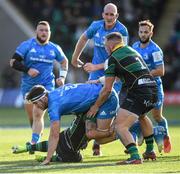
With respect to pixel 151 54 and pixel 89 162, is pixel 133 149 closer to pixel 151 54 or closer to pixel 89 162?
pixel 89 162

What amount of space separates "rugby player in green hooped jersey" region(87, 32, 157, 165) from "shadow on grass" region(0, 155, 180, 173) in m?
0.52

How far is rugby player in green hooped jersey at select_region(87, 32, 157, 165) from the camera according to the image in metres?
12.7

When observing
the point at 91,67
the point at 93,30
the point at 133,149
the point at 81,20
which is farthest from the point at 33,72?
the point at 81,20

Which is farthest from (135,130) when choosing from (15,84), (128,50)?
(15,84)

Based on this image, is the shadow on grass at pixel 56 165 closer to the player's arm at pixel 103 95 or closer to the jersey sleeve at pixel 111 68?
the player's arm at pixel 103 95

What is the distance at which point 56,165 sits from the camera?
1288 cm

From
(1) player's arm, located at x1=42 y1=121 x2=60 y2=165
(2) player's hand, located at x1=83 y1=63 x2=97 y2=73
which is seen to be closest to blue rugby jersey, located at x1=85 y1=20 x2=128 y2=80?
(2) player's hand, located at x1=83 y1=63 x2=97 y2=73

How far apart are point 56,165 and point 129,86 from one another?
1.71 meters

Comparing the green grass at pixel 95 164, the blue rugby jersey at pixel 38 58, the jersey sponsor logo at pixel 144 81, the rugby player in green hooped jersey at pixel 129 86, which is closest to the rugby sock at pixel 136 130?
the green grass at pixel 95 164

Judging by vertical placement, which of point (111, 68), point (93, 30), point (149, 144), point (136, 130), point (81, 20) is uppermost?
point (81, 20)

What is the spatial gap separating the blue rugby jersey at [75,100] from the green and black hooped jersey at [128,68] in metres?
0.64

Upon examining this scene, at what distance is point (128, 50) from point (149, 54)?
202 cm

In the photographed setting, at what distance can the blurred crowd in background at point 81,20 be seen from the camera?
31562 millimetres

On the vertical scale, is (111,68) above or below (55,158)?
above
